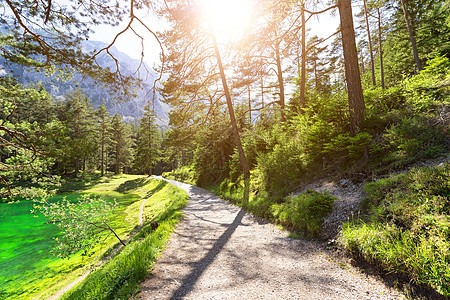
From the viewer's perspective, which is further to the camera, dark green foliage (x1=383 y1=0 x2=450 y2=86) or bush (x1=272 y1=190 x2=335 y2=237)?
dark green foliage (x1=383 y1=0 x2=450 y2=86)

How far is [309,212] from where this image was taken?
525cm

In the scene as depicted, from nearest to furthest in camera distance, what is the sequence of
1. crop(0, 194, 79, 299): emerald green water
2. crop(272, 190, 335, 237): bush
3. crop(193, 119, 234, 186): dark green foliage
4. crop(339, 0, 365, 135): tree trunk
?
crop(272, 190, 335, 237): bush, crop(339, 0, 365, 135): tree trunk, crop(0, 194, 79, 299): emerald green water, crop(193, 119, 234, 186): dark green foliage

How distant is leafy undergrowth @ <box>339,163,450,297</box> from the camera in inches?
96.7

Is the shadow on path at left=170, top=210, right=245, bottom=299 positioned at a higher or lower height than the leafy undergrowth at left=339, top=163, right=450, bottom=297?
lower

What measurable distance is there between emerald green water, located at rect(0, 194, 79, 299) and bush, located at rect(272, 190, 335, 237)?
7274 mm

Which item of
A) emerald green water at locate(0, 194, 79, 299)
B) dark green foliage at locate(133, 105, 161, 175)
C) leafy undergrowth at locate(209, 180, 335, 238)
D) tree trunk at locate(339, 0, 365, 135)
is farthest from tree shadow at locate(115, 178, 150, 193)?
tree trunk at locate(339, 0, 365, 135)

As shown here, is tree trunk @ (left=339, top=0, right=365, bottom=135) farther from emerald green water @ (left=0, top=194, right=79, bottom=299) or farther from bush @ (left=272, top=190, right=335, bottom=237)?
emerald green water @ (left=0, top=194, right=79, bottom=299)

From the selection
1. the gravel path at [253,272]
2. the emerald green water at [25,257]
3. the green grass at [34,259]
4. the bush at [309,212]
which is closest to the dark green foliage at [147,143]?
the green grass at [34,259]

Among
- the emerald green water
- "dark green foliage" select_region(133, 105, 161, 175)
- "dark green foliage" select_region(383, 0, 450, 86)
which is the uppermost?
"dark green foliage" select_region(383, 0, 450, 86)

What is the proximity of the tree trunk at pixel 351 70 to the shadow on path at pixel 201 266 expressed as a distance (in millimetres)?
5783

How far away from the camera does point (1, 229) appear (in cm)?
1302

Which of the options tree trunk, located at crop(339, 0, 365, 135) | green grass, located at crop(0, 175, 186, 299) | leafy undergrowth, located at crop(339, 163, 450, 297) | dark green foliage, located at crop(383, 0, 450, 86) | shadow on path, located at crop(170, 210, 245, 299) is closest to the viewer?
leafy undergrowth, located at crop(339, 163, 450, 297)

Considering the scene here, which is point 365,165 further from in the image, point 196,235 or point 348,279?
point 196,235

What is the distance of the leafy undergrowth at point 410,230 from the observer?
8.05 feet
